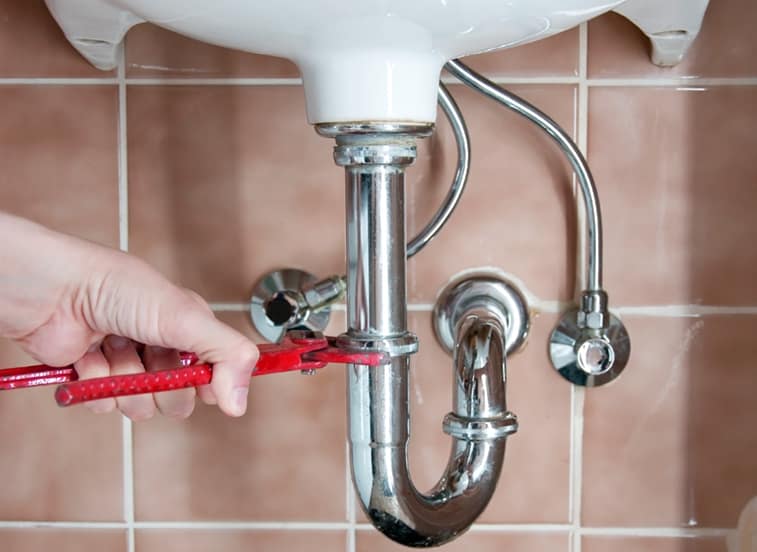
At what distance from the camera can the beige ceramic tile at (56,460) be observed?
95 cm

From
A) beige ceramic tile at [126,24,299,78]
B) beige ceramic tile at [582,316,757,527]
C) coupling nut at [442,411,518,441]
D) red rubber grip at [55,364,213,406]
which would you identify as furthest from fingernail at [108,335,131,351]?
beige ceramic tile at [582,316,757,527]

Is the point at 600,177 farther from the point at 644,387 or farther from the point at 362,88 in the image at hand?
the point at 362,88

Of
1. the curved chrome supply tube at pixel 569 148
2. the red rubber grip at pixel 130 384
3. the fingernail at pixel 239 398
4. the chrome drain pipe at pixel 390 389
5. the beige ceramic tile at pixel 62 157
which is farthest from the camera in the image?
the beige ceramic tile at pixel 62 157

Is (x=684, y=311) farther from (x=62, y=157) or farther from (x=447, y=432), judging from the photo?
(x=62, y=157)

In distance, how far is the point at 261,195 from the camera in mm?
920

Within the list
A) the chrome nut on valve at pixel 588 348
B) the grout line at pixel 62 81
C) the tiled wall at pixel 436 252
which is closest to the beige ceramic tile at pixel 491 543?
the tiled wall at pixel 436 252

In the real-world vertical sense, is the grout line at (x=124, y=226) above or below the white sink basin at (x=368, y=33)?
below

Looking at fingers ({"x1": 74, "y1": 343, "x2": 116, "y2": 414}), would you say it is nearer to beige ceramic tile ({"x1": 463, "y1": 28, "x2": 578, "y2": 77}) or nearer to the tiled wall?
the tiled wall

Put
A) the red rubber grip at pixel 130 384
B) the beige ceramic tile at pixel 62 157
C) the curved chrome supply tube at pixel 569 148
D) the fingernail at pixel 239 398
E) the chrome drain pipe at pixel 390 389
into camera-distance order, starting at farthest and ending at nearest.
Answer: the beige ceramic tile at pixel 62 157
the curved chrome supply tube at pixel 569 148
the chrome drain pipe at pixel 390 389
the fingernail at pixel 239 398
the red rubber grip at pixel 130 384

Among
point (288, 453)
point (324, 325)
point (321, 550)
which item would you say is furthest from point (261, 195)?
point (321, 550)

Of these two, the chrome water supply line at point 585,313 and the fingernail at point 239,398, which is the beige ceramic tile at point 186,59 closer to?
the chrome water supply line at point 585,313

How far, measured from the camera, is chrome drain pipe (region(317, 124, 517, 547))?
0.68 m

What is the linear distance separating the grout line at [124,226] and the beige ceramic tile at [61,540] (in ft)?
0.06

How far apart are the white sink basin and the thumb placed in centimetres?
16
